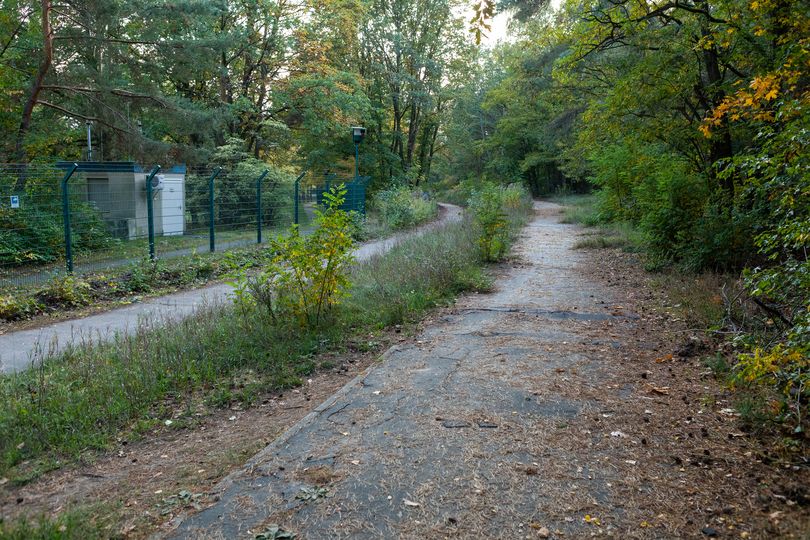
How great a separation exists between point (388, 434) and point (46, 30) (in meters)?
15.2

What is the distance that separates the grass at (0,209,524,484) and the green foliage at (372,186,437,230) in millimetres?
15325

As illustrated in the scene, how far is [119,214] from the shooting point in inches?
620

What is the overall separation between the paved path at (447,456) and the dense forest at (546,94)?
1369 mm

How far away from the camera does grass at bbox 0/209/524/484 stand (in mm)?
4301

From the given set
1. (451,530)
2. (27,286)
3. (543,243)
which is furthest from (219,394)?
(543,243)

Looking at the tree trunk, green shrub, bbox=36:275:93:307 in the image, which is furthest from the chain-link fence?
the tree trunk

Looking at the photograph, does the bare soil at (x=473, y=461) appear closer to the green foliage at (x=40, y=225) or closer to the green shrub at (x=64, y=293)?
the green shrub at (x=64, y=293)

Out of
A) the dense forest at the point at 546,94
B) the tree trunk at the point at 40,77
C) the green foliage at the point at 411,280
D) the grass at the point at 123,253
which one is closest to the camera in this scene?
the dense forest at the point at 546,94

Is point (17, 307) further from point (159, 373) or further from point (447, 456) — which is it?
point (447, 456)

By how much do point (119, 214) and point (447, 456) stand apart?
14.7 m

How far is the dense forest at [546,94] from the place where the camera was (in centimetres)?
592

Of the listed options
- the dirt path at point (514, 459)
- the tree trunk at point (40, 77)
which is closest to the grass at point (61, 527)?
the dirt path at point (514, 459)

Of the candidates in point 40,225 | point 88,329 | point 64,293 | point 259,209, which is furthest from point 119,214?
point 88,329

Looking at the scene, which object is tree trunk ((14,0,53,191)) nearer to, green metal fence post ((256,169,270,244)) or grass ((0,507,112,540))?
green metal fence post ((256,169,270,244))
